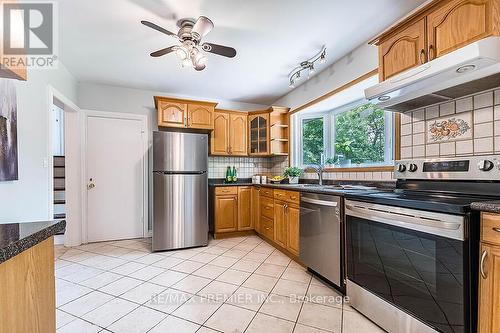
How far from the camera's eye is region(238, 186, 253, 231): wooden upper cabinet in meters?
3.81

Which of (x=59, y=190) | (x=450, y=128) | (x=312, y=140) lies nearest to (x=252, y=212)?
(x=312, y=140)

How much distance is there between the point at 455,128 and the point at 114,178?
4.17 m

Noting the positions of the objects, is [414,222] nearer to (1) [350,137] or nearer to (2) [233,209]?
(1) [350,137]

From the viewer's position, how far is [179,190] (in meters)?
3.22

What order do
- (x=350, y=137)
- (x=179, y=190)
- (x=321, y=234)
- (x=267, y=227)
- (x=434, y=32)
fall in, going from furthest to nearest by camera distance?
(x=267, y=227)
(x=179, y=190)
(x=350, y=137)
(x=321, y=234)
(x=434, y=32)

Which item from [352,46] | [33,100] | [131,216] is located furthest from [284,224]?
[33,100]

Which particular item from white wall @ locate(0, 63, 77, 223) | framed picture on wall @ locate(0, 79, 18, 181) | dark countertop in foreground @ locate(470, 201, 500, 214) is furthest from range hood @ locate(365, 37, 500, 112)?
white wall @ locate(0, 63, 77, 223)

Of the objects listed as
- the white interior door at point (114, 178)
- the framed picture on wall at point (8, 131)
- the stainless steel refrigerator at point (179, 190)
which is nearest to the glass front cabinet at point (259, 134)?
the stainless steel refrigerator at point (179, 190)

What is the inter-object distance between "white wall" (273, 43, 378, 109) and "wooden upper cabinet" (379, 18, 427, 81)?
0.40 meters

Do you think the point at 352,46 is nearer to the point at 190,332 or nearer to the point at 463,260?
the point at 463,260

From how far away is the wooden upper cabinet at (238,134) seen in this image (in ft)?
13.3

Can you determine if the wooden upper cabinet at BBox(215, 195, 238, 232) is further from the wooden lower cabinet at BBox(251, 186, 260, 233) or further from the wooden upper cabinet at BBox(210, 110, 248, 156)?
the wooden upper cabinet at BBox(210, 110, 248, 156)

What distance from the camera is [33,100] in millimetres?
2154

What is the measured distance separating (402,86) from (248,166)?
3.13 metres
